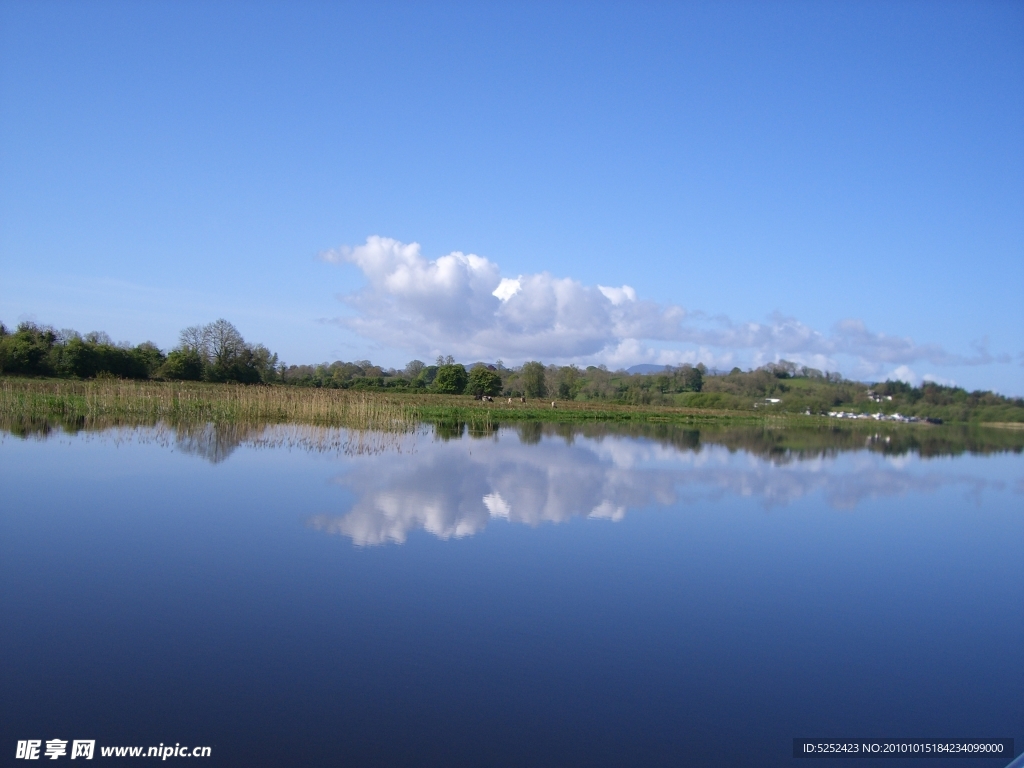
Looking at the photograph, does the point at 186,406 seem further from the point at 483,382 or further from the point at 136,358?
the point at 483,382

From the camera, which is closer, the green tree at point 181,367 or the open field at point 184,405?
the open field at point 184,405

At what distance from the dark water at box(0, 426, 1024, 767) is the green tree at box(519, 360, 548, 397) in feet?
165

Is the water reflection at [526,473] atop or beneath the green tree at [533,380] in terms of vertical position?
beneath

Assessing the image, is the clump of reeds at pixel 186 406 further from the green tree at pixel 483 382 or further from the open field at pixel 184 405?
the green tree at pixel 483 382

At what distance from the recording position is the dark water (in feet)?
12.2

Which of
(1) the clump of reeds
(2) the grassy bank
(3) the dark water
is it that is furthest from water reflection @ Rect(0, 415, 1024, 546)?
(1) the clump of reeds

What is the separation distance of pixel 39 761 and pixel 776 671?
426cm

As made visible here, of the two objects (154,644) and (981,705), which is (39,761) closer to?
(154,644)

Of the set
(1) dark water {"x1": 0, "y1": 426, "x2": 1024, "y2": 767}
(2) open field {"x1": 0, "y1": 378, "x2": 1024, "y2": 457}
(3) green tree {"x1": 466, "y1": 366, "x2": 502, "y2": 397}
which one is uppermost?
(3) green tree {"x1": 466, "y1": 366, "x2": 502, "y2": 397}

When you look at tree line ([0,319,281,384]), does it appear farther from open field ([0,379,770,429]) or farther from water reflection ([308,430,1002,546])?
water reflection ([308,430,1002,546])

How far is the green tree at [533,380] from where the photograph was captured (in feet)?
204

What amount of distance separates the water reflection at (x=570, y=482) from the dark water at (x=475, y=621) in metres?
0.12

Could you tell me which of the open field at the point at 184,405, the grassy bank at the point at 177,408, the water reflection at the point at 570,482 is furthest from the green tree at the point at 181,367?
the water reflection at the point at 570,482

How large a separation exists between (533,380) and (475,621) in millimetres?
57032
